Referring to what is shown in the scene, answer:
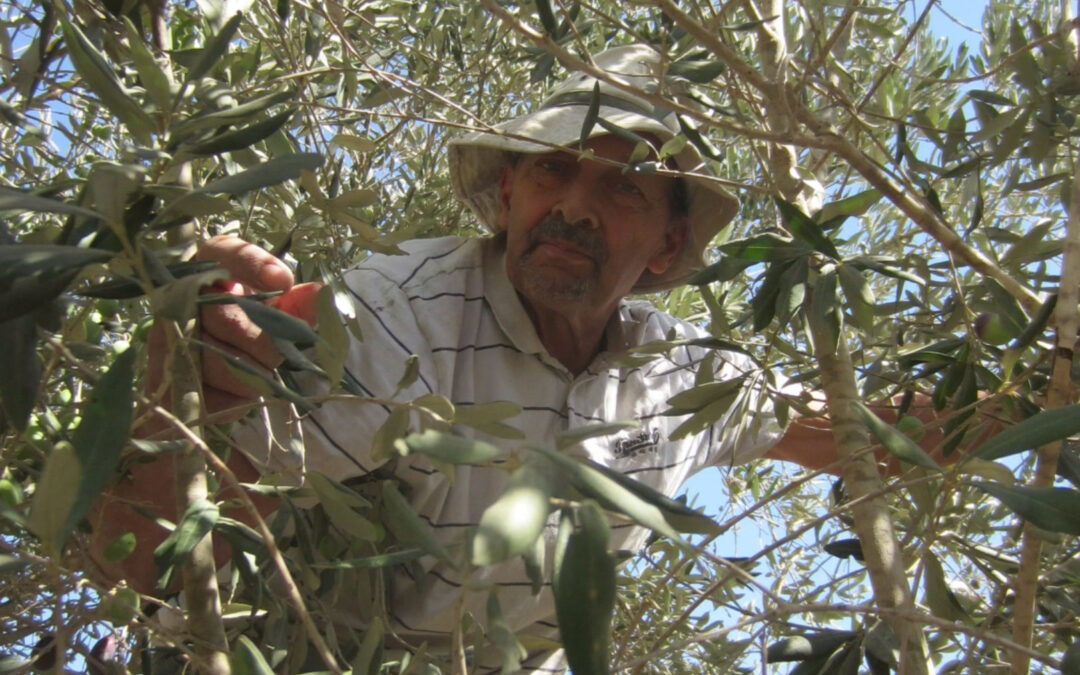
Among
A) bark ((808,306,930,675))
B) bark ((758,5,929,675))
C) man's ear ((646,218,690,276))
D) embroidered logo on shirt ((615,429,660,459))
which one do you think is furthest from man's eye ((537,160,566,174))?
bark ((808,306,930,675))

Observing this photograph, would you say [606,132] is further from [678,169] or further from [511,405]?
[511,405]

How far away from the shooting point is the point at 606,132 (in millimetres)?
2209

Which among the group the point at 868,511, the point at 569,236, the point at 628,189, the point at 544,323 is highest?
the point at 628,189

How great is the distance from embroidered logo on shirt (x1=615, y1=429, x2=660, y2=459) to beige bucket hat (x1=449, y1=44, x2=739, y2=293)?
1.12 ft

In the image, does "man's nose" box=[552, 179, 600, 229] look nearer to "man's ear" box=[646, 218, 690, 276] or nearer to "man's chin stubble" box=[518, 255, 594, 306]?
"man's chin stubble" box=[518, 255, 594, 306]

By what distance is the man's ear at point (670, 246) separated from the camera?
2.51 m

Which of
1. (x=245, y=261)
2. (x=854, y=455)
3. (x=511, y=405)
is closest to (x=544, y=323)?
(x=245, y=261)

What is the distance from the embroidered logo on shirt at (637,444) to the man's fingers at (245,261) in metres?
1.03

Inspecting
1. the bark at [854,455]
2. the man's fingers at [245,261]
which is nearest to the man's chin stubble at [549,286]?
the bark at [854,455]

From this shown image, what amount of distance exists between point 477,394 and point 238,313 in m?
0.94

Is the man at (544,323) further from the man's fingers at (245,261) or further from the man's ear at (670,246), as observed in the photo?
the man's fingers at (245,261)

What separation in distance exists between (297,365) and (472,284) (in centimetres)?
110

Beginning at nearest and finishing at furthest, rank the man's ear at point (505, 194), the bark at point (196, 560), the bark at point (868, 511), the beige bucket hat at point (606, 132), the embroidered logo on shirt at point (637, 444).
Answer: the bark at point (196, 560)
the bark at point (868, 511)
the beige bucket hat at point (606, 132)
the embroidered logo on shirt at point (637, 444)
the man's ear at point (505, 194)

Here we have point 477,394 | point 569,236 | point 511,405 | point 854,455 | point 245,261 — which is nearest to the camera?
point 511,405
